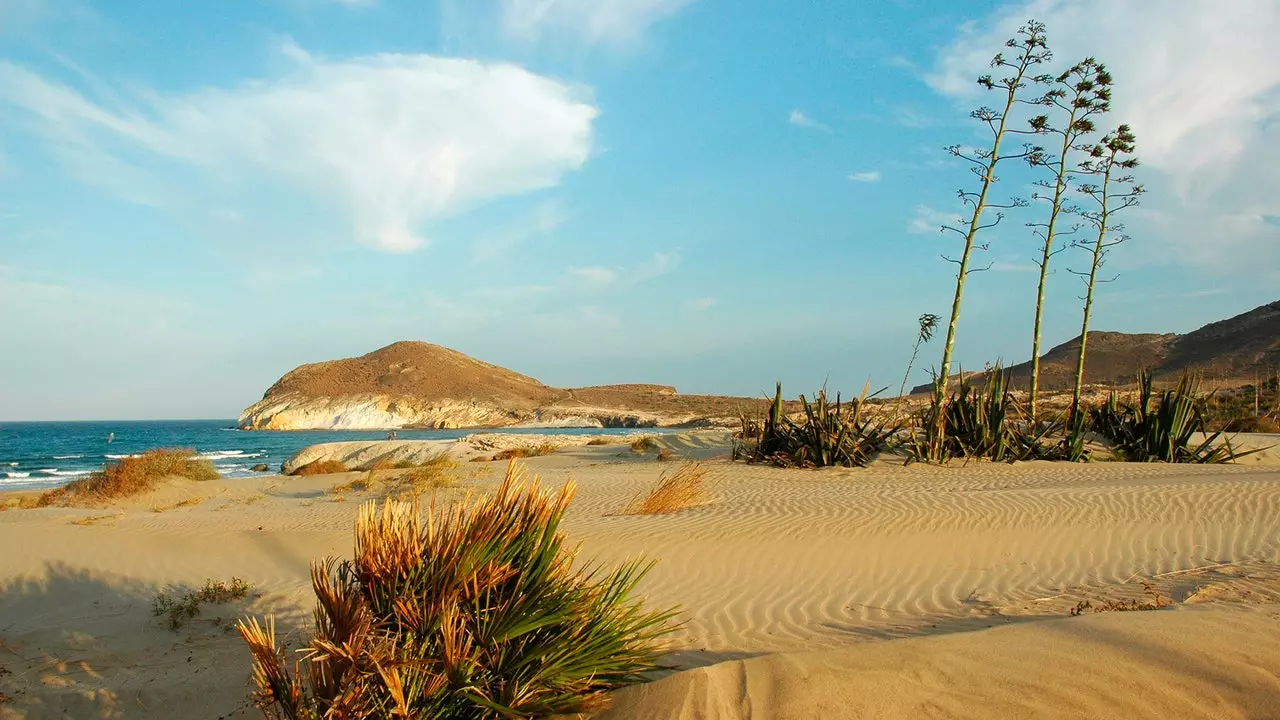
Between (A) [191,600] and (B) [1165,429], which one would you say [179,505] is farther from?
(B) [1165,429]

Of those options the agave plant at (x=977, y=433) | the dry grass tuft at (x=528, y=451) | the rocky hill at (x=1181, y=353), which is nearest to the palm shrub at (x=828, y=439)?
the agave plant at (x=977, y=433)

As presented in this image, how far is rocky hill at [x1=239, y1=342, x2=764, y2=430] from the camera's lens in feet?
249

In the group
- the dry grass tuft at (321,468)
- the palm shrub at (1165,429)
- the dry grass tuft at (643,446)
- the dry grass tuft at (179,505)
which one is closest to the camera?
the dry grass tuft at (179,505)

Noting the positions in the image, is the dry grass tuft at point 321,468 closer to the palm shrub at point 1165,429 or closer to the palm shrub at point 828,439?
the palm shrub at point 828,439

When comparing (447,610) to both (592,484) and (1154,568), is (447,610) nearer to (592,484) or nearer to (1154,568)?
(1154,568)

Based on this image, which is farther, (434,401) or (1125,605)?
(434,401)

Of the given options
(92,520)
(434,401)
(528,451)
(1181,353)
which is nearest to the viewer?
(92,520)

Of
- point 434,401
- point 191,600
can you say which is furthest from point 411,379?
point 191,600

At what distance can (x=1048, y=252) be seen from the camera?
69.4 feet

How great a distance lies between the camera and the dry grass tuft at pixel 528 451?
2678cm

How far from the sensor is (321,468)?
25688 millimetres

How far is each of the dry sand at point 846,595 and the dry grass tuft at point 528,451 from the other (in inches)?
468

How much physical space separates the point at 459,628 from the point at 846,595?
15.7 ft

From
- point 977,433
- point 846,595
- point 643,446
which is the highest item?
point 977,433
